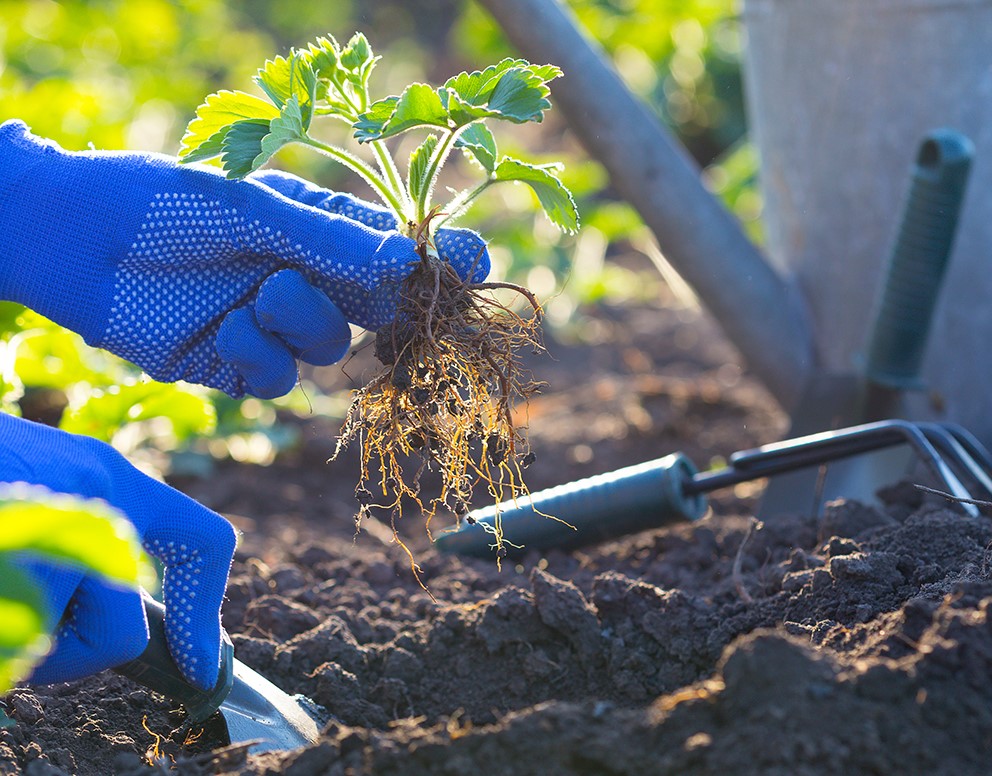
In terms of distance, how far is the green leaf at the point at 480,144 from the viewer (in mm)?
1422

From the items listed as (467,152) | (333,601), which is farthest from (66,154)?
(333,601)

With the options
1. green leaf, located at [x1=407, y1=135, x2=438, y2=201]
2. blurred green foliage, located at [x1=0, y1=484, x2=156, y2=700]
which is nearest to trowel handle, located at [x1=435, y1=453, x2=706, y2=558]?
green leaf, located at [x1=407, y1=135, x2=438, y2=201]

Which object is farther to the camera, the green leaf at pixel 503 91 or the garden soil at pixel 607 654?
the green leaf at pixel 503 91

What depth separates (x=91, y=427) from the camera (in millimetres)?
1956

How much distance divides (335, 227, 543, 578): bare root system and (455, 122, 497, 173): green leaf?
0.44 feet

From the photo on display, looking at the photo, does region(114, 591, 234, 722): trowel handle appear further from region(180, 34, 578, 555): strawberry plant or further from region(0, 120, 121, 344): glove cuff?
region(0, 120, 121, 344): glove cuff

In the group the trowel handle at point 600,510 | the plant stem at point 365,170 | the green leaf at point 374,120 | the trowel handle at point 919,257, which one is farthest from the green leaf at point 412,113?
the trowel handle at point 919,257

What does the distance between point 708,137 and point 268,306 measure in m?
5.28

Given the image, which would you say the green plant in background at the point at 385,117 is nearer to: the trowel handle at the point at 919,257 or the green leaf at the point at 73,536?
the green leaf at the point at 73,536

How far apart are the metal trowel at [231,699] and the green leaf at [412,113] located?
0.68m

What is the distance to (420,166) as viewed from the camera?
1494 millimetres

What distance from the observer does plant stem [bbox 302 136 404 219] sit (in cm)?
146

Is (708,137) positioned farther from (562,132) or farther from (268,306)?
(268,306)

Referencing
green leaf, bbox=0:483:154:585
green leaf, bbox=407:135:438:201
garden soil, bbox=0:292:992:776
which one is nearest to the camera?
green leaf, bbox=0:483:154:585
